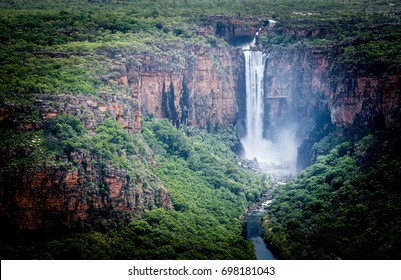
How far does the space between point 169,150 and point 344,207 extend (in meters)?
24.6

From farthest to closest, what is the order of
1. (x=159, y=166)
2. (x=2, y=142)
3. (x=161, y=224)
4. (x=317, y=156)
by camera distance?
(x=317, y=156), (x=159, y=166), (x=161, y=224), (x=2, y=142)

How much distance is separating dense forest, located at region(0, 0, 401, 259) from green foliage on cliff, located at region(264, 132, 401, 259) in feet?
0.52

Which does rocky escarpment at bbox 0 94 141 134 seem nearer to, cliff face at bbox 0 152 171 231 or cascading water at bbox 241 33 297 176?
cliff face at bbox 0 152 171 231

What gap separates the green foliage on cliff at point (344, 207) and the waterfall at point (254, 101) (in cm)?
2099

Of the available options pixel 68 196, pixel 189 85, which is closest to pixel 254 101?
pixel 189 85

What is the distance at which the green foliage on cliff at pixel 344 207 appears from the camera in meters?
82.0

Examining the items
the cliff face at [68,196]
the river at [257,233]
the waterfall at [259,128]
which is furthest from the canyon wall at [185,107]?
the river at [257,233]

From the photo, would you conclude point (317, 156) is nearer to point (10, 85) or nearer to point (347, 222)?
point (347, 222)

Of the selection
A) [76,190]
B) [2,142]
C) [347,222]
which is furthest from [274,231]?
[2,142]

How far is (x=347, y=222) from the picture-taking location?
287 feet

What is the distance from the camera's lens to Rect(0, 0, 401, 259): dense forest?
80169 mm

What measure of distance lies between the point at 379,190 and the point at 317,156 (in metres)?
21.9

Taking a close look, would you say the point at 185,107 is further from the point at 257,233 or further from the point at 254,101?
the point at 257,233

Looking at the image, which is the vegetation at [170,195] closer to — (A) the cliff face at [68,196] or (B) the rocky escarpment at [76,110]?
(A) the cliff face at [68,196]
